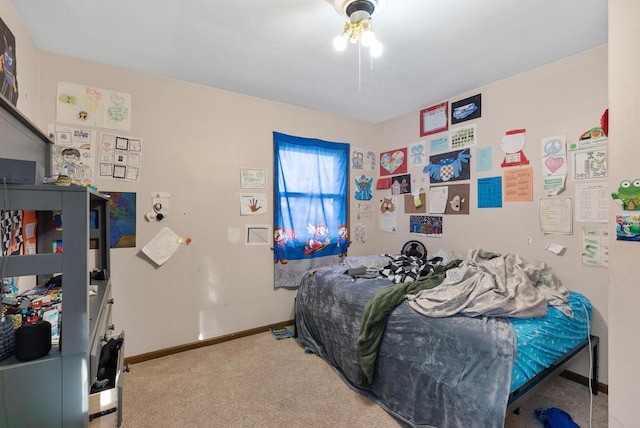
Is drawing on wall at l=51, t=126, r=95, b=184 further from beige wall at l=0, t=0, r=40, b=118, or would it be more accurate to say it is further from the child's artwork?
the child's artwork

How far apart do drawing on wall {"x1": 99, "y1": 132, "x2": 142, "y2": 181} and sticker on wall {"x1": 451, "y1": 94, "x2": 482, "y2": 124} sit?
284 centimetres

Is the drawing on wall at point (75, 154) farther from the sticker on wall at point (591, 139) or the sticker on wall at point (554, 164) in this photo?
the sticker on wall at point (591, 139)

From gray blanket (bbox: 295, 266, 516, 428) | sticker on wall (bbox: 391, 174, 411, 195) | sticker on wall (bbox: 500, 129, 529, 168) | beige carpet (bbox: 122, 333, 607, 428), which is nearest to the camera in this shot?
gray blanket (bbox: 295, 266, 516, 428)

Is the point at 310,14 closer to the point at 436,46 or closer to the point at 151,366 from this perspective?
the point at 436,46

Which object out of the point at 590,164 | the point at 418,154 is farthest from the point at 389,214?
the point at 590,164

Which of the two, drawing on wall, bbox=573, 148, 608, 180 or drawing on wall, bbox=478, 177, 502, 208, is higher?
drawing on wall, bbox=573, 148, 608, 180

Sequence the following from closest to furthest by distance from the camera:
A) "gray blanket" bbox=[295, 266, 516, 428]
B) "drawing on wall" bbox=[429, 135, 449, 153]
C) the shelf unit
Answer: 1. the shelf unit
2. "gray blanket" bbox=[295, 266, 516, 428]
3. "drawing on wall" bbox=[429, 135, 449, 153]

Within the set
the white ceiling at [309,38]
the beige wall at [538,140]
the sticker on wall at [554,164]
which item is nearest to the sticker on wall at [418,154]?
the beige wall at [538,140]

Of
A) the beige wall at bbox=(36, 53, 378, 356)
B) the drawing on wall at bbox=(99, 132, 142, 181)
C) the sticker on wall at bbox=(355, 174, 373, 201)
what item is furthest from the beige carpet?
the sticker on wall at bbox=(355, 174, 373, 201)

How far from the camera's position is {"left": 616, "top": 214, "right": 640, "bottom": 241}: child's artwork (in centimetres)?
103

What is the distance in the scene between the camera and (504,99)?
2471 mm

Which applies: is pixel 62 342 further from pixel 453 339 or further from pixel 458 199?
pixel 458 199

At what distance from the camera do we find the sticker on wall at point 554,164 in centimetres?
215

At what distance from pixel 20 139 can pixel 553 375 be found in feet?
9.62
